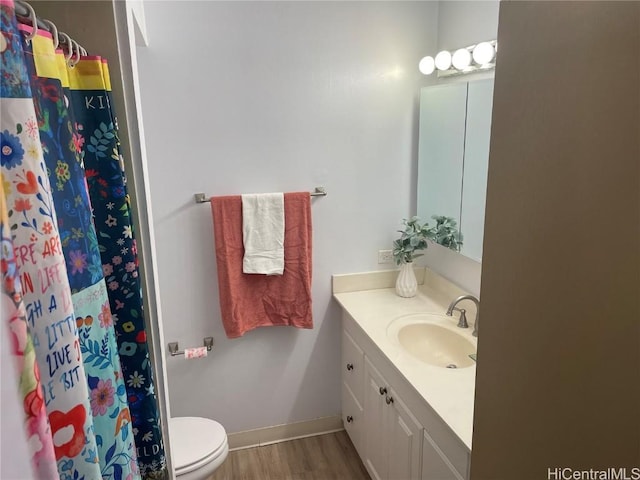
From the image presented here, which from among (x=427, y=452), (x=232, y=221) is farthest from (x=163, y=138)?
(x=427, y=452)

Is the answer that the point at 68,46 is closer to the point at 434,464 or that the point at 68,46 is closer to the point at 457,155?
the point at 434,464

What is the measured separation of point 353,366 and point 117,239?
1.61 metres

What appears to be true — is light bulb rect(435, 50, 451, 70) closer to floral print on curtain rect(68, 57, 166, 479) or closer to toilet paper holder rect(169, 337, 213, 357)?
floral print on curtain rect(68, 57, 166, 479)

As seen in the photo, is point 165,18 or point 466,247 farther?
point 466,247

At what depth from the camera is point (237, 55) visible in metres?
2.05

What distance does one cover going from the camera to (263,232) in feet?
7.16

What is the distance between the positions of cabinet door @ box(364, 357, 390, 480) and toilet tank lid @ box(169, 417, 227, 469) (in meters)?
0.67

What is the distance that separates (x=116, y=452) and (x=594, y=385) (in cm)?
79

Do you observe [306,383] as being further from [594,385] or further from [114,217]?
[594,385]

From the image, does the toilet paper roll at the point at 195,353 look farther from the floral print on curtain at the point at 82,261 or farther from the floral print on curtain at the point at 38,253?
the floral print on curtain at the point at 38,253

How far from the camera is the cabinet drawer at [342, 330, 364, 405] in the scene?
2227mm

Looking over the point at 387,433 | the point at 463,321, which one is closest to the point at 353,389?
the point at 387,433

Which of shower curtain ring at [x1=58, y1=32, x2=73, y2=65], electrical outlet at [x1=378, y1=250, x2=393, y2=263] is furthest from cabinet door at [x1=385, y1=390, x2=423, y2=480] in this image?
shower curtain ring at [x1=58, y1=32, x2=73, y2=65]

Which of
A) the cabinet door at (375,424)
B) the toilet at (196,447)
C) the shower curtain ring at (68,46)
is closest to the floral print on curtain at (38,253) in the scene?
the shower curtain ring at (68,46)
